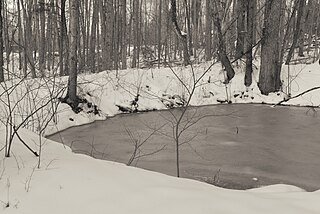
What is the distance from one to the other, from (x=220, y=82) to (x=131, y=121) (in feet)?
17.5

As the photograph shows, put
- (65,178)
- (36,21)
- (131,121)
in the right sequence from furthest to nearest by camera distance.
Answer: (36,21)
(131,121)
(65,178)

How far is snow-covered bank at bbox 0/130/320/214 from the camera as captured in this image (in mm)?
3146

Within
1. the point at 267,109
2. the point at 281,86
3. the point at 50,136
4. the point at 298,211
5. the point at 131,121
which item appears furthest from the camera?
the point at 281,86

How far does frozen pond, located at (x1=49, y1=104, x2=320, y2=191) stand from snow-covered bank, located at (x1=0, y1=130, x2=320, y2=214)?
2.29m

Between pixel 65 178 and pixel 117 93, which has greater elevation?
pixel 65 178

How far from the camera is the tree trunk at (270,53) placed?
14.1 meters

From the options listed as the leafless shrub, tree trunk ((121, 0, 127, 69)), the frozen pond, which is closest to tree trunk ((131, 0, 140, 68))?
tree trunk ((121, 0, 127, 69))

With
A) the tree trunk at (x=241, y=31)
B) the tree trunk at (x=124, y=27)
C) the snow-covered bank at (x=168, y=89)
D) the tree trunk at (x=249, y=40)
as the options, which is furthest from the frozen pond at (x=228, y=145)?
the tree trunk at (x=124, y=27)

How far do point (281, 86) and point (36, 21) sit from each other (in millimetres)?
18749

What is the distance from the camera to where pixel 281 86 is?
14.7 meters

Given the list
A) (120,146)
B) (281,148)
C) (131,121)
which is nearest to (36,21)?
(131,121)

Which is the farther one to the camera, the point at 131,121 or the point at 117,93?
the point at 117,93

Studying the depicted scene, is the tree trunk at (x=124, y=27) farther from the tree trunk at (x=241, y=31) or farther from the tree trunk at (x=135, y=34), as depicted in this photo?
the tree trunk at (x=241, y=31)

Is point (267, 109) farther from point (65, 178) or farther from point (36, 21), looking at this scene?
point (36, 21)
